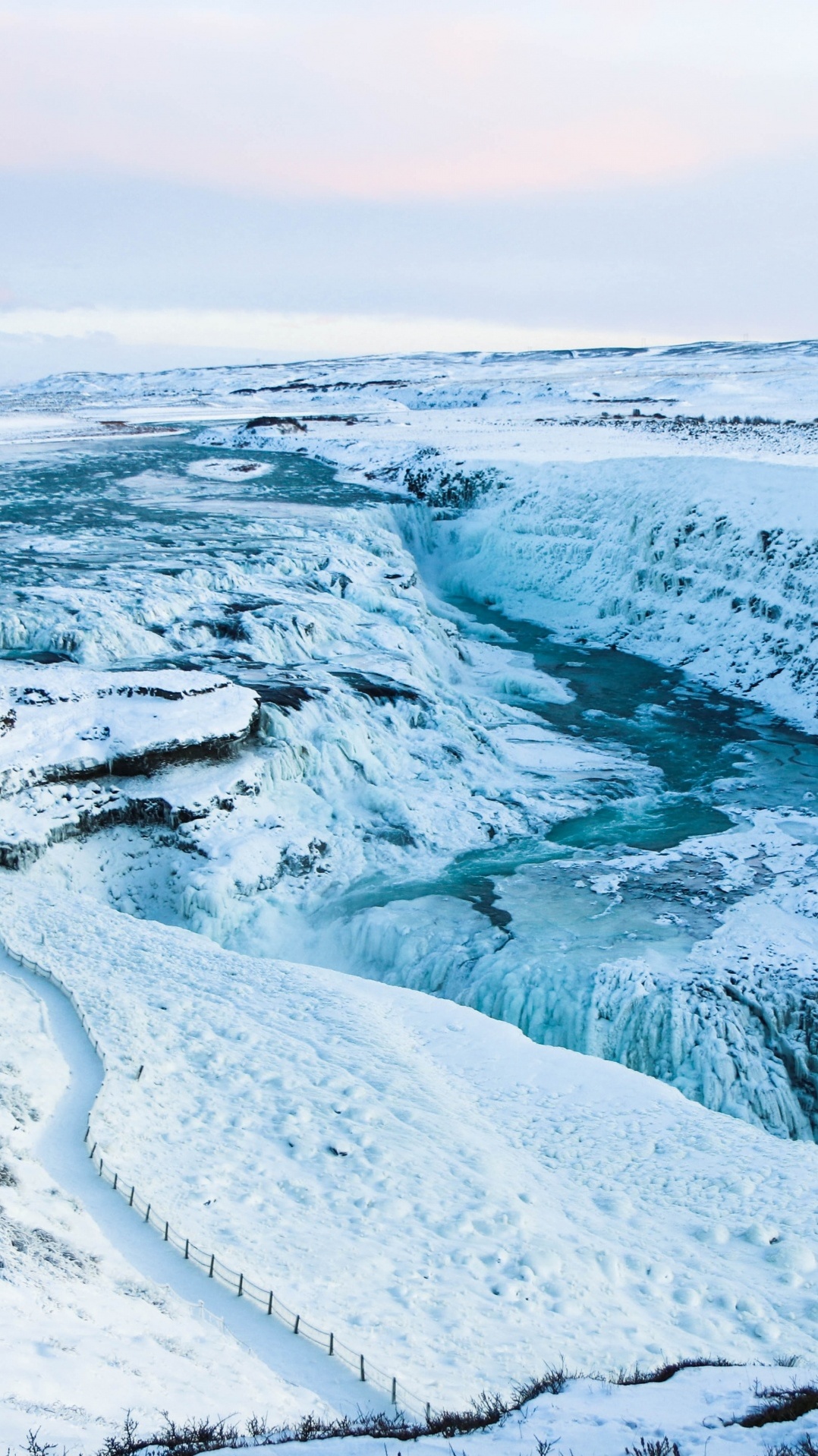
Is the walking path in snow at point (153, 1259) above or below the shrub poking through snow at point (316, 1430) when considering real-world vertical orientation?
below

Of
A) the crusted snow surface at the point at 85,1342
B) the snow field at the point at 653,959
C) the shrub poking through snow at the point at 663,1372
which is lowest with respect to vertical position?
the snow field at the point at 653,959

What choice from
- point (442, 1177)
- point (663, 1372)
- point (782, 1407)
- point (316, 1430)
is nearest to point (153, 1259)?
point (316, 1430)

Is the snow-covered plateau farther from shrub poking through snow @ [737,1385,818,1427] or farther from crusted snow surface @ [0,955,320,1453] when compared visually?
shrub poking through snow @ [737,1385,818,1427]

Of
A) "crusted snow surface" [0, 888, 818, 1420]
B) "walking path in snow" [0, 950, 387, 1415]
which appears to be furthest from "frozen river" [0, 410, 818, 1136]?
"walking path in snow" [0, 950, 387, 1415]

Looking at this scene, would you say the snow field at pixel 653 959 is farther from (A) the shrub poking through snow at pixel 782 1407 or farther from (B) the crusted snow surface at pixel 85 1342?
(B) the crusted snow surface at pixel 85 1342

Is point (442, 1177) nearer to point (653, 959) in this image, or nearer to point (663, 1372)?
point (663, 1372)

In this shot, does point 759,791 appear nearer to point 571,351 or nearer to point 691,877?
point 691,877

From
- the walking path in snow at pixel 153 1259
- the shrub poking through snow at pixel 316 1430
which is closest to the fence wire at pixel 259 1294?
the walking path in snow at pixel 153 1259
